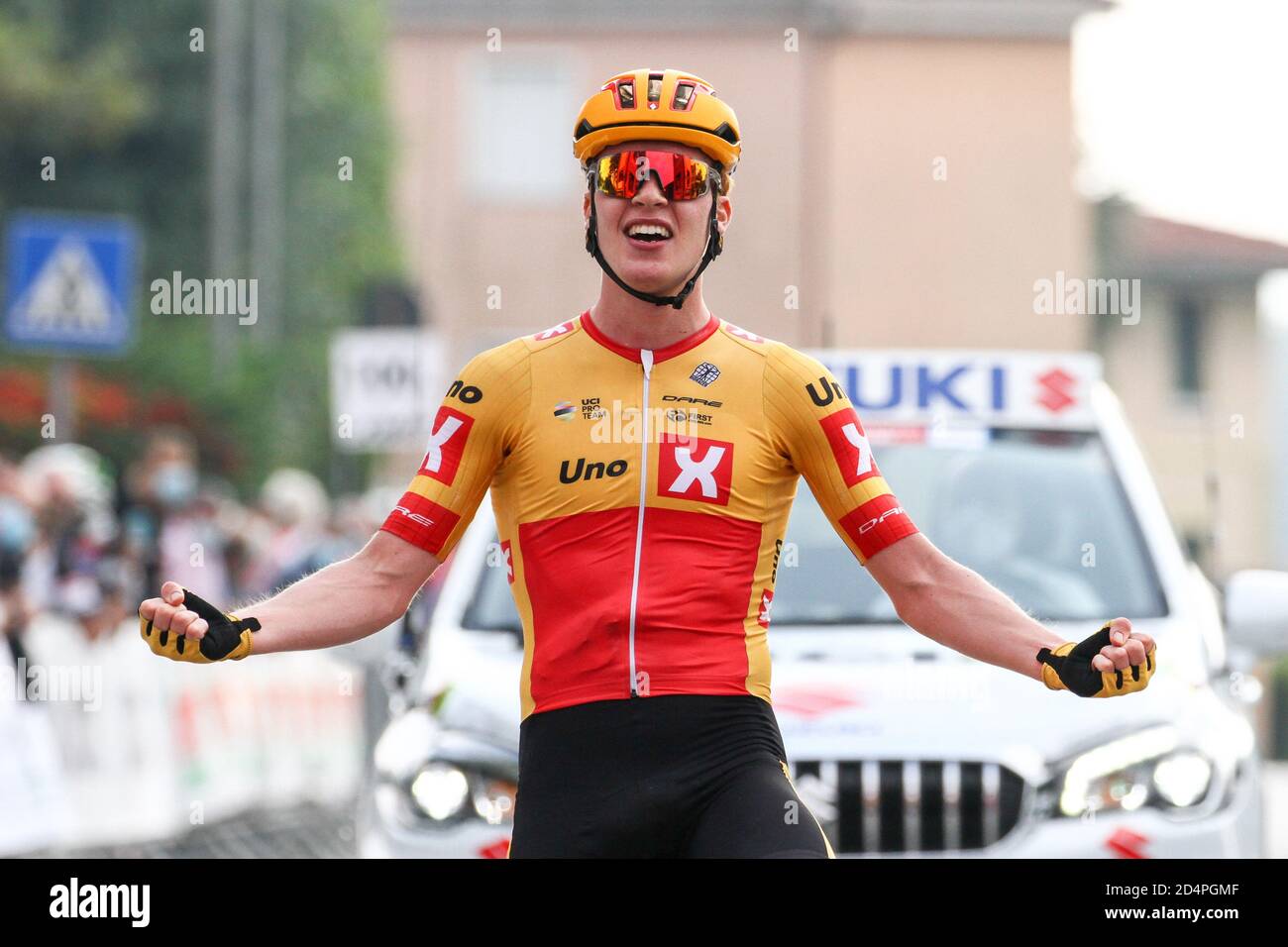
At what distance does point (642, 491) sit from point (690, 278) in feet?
1.34

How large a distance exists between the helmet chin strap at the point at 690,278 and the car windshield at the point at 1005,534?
2259 millimetres

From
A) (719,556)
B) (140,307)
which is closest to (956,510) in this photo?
(719,556)

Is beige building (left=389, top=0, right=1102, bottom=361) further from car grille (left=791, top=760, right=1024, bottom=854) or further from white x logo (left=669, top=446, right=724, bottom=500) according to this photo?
white x logo (left=669, top=446, right=724, bottom=500)

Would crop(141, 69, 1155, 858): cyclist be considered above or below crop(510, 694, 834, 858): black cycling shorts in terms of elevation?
above

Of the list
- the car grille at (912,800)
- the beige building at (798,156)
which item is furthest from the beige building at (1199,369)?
the car grille at (912,800)

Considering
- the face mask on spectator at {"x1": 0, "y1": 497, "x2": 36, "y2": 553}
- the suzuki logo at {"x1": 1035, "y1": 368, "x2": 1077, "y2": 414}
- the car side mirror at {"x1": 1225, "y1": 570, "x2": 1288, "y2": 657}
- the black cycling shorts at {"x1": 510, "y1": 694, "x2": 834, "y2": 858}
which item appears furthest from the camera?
the face mask on spectator at {"x1": 0, "y1": 497, "x2": 36, "y2": 553}

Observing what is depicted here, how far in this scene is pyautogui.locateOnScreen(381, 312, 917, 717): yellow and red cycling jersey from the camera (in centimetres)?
438

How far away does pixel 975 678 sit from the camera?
20.2 ft

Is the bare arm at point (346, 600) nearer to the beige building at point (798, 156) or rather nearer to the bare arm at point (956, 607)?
the bare arm at point (956, 607)

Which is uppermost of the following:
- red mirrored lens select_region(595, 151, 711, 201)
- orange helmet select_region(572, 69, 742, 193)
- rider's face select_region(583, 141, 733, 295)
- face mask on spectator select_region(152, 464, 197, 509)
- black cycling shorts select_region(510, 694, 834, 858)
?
orange helmet select_region(572, 69, 742, 193)

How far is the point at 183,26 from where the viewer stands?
126ft

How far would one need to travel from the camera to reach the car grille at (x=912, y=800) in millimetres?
5891

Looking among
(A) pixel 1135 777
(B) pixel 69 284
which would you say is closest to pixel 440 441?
(A) pixel 1135 777

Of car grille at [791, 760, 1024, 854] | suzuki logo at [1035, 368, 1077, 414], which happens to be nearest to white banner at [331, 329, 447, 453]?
suzuki logo at [1035, 368, 1077, 414]
